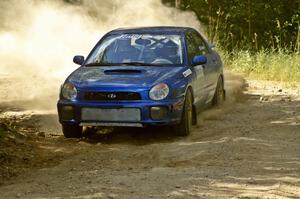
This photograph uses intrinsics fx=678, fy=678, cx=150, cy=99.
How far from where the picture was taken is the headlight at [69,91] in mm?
9367

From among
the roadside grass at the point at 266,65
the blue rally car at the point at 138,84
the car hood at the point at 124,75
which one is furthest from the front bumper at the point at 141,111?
the roadside grass at the point at 266,65

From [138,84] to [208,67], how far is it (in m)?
2.42

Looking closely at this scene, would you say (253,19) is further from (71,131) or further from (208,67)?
(71,131)

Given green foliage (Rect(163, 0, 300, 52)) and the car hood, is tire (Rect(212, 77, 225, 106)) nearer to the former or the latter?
the car hood

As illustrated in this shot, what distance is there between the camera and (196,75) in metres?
10.3

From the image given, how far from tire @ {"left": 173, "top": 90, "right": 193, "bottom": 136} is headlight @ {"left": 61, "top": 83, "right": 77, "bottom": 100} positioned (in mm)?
1487

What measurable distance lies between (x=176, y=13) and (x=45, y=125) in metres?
12.9

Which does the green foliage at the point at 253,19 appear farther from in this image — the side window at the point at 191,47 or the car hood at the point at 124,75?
the car hood at the point at 124,75

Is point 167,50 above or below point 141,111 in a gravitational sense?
above

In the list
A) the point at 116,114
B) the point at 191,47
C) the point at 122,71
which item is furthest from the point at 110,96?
the point at 191,47

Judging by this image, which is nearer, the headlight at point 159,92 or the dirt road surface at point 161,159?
the dirt road surface at point 161,159

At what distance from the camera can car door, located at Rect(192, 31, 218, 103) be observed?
11.2 m

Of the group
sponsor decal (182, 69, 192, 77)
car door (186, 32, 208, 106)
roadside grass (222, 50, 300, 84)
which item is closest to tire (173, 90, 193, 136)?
sponsor decal (182, 69, 192, 77)

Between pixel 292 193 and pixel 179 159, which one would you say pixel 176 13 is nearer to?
pixel 179 159
